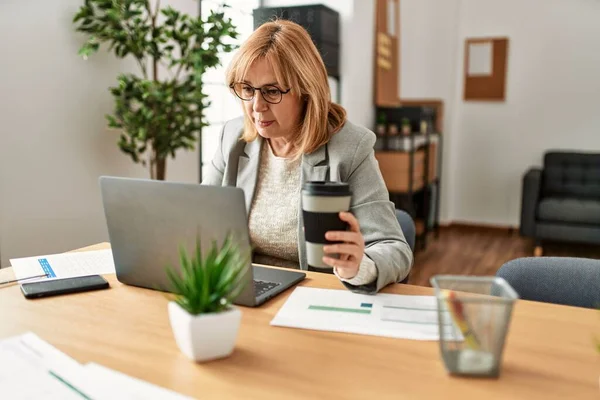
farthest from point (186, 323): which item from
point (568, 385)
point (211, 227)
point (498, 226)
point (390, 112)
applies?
point (498, 226)

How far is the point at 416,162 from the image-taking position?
4.72 metres

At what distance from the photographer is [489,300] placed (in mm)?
837

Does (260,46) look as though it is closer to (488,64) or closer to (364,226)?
(364,226)

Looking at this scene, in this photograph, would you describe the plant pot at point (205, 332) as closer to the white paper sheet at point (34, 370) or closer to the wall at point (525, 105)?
the white paper sheet at point (34, 370)

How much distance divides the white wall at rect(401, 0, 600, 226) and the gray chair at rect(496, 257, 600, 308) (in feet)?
15.1

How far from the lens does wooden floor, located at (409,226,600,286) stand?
4.32 m

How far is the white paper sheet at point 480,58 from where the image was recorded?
18.7ft

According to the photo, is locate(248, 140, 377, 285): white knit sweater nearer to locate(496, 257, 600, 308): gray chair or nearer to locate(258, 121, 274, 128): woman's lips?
locate(258, 121, 274, 128): woman's lips

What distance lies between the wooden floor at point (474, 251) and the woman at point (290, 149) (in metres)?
2.43

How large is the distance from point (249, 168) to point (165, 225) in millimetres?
602

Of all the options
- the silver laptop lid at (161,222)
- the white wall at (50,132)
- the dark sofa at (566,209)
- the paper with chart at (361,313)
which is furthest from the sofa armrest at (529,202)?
the silver laptop lid at (161,222)

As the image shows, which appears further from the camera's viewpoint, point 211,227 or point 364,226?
point 364,226

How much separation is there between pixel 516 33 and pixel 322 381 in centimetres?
550

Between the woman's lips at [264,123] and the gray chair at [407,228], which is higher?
the woman's lips at [264,123]
